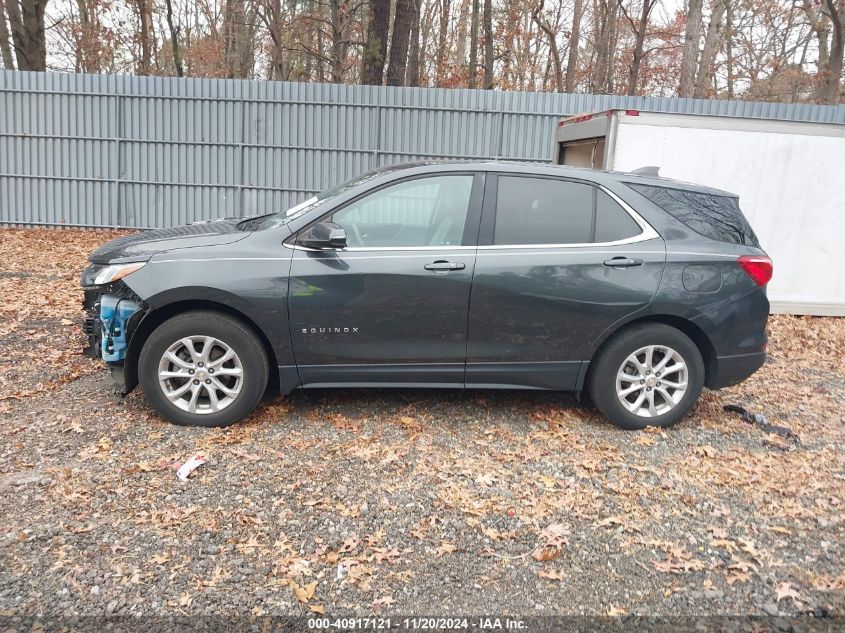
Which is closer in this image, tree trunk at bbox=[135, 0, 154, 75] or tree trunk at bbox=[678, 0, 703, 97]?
tree trunk at bbox=[678, 0, 703, 97]

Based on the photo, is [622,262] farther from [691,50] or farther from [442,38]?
[442,38]

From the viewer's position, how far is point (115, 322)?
423cm

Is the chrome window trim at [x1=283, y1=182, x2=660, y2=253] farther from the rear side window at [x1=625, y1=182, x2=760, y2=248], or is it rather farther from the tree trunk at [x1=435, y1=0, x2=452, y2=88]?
the tree trunk at [x1=435, y1=0, x2=452, y2=88]

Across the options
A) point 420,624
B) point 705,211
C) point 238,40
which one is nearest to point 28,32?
point 238,40

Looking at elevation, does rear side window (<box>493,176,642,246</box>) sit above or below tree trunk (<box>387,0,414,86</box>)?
below

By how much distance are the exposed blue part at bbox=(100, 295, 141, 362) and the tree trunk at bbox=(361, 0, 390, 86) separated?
37.3 ft

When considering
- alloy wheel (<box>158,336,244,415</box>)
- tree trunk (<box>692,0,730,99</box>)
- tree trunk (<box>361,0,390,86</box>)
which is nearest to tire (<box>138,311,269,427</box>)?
alloy wheel (<box>158,336,244,415</box>)

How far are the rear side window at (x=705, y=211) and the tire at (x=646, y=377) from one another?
0.76m

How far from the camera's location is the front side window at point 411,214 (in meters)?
4.38

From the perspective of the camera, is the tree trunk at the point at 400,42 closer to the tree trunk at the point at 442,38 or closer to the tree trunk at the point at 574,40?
the tree trunk at the point at 574,40

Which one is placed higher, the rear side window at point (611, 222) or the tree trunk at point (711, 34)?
the tree trunk at point (711, 34)

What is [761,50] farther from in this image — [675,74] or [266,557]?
[266,557]

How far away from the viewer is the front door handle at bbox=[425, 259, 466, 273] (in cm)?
430

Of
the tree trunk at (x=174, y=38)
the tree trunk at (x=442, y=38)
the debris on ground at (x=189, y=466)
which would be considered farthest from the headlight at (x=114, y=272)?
the tree trunk at (x=442, y=38)
